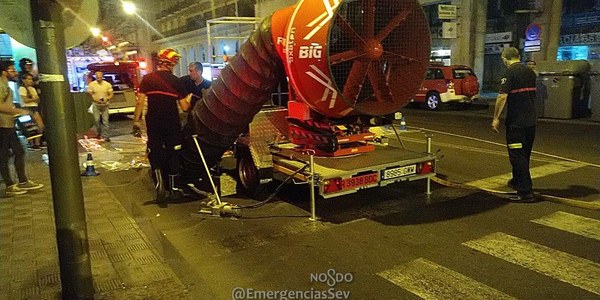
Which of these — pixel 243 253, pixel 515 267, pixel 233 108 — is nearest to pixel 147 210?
pixel 233 108

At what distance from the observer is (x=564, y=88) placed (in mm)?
16078

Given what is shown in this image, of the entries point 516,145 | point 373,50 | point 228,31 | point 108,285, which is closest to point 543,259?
point 516,145

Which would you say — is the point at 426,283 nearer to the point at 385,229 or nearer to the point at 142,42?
the point at 385,229

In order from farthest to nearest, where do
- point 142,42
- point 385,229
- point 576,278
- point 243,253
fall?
point 142,42
point 385,229
point 243,253
point 576,278

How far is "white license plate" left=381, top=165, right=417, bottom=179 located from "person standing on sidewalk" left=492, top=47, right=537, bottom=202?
1.44 meters

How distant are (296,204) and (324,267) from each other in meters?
2.32

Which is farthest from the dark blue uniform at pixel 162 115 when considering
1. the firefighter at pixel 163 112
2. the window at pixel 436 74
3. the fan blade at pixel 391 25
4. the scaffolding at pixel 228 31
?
the window at pixel 436 74

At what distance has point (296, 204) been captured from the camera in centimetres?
712

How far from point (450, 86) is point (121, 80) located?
1373cm

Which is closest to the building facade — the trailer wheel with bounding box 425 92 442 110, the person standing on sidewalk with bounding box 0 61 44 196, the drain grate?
the trailer wheel with bounding box 425 92 442 110

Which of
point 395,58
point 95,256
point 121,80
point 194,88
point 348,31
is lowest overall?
point 95,256

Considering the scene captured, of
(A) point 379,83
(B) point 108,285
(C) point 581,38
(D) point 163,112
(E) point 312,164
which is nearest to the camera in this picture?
(B) point 108,285

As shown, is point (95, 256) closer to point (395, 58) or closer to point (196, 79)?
point (395, 58)

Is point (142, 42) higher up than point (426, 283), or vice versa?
point (142, 42)
